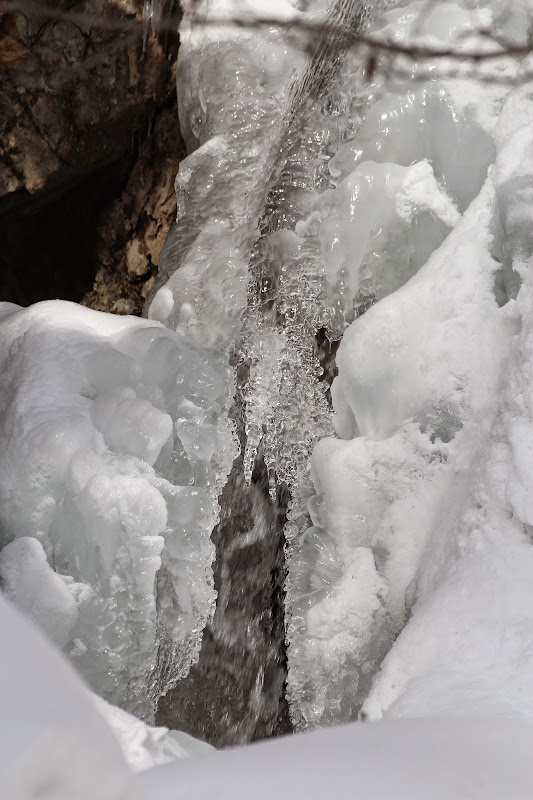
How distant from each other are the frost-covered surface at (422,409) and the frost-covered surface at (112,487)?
438 millimetres

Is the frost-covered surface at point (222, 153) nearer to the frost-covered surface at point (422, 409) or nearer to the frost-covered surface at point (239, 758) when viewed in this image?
the frost-covered surface at point (422, 409)

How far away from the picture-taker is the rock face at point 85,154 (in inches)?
159

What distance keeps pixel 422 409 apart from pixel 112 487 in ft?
3.29

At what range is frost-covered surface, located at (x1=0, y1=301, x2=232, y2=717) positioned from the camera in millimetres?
2492

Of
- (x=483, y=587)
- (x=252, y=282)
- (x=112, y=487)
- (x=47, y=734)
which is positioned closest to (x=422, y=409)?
(x=483, y=587)

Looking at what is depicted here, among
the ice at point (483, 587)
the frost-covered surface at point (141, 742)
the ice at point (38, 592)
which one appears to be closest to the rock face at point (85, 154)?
the ice at point (38, 592)

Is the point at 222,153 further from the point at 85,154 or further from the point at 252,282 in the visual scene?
the point at 85,154

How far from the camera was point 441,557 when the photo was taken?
202 cm

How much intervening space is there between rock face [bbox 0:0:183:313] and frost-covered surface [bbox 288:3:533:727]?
1.67 metres

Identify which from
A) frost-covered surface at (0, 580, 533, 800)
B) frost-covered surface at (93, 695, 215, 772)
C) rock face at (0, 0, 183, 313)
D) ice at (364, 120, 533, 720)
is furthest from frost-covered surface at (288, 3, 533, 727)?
rock face at (0, 0, 183, 313)

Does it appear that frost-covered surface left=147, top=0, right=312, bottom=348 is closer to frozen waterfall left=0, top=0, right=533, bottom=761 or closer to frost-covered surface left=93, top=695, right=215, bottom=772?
frozen waterfall left=0, top=0, right=533, bottom=761

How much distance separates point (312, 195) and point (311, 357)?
0.70 m

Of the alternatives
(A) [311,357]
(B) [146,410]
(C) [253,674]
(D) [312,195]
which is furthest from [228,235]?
(C) [253,674]

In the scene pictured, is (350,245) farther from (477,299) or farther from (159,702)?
(159,702)
